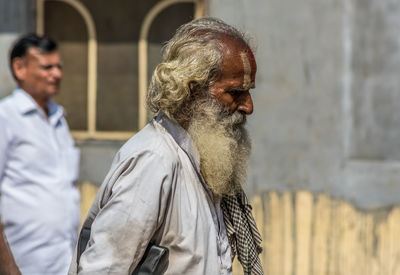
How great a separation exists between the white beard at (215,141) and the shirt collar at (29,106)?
67.0 inches

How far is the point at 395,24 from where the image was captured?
5.14 meters

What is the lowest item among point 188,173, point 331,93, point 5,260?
point 5,260

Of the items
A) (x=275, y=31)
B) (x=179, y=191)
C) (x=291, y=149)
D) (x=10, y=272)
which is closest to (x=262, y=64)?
(x=275, y=31)

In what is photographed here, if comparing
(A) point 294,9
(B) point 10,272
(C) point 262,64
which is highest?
(A) point 294,9

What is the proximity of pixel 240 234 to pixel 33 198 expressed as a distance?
1.57 metres

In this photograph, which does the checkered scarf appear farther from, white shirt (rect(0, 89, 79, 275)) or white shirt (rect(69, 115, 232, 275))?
white shirt (rect(0, 89, 79, 275))

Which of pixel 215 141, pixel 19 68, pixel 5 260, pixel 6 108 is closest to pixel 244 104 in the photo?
pixel 215 141

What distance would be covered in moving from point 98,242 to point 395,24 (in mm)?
3494

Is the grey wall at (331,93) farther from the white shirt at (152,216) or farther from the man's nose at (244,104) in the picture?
the white shirt at (152,216)

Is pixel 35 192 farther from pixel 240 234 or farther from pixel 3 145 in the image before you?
pixel 240 234

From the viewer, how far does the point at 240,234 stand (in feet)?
8.29

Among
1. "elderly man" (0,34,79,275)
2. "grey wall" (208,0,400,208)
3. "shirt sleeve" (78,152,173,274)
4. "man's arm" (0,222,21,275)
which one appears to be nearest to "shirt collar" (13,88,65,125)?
"elderly man" (0,34,79,275)

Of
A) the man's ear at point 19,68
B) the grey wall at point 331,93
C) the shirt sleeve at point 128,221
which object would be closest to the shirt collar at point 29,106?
the man's ear at point 19,68

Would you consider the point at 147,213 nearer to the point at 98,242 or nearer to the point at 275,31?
the point at 98,242
